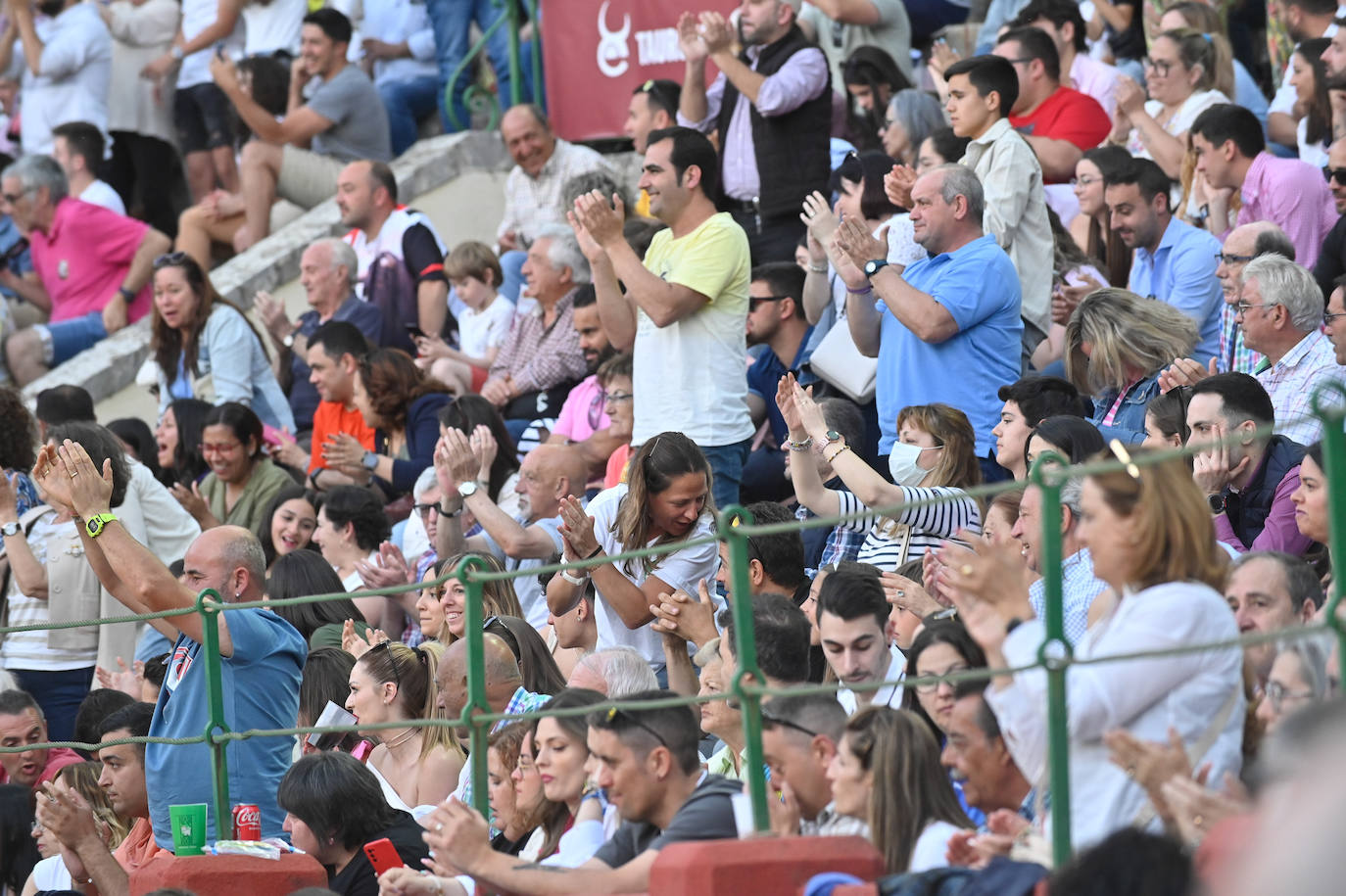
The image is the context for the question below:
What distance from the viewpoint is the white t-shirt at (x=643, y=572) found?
698 centimetres

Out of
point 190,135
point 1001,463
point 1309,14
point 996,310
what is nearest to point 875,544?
point 1001,463

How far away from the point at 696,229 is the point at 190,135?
7054mm

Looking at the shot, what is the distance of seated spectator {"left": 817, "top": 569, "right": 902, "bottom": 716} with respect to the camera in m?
5.49

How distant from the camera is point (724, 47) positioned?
9.95 meters

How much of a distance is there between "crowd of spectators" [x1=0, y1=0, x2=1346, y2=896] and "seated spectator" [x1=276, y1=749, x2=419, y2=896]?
14mm

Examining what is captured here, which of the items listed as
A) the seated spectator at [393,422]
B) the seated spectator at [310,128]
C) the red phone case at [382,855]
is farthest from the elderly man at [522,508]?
the seated spectator at [310,128]

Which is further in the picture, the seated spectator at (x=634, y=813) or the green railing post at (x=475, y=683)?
the green railing post at (x=475, y=683)

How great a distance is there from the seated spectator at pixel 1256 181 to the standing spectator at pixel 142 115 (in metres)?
7.86

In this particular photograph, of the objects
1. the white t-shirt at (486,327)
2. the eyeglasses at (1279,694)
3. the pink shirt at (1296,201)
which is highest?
the pink shirt at (1296,201)

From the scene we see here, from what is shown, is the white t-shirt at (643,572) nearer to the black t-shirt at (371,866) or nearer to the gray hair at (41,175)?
the black t-shirt at (371,866)

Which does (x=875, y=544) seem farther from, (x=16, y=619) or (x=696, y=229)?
(x=16, y=619)

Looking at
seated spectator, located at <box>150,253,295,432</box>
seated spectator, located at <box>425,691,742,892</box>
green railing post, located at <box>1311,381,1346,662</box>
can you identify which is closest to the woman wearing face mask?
seated spectator, located at <box>425,691,742,892</box>

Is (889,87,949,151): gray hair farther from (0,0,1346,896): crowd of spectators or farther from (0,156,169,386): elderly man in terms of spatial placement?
(0,156,169,386): elderly man

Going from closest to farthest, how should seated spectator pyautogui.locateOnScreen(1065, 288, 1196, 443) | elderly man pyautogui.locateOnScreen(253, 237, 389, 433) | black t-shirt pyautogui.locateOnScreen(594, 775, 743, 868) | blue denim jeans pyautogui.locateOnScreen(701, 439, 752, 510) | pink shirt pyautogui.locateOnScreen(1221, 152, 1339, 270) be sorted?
1. black t-shirt pyautogui.locateOnScreen(594, 775, 743, 868)
2. seated spectator pyautogui.locateOnScreen(1065, 288, 1196, 443)
3. blue denim jeans pyautogui.locateOnScreen(701, 439, 752, 510)
4. pink shirt pyautogui.locateOnScreen(1221, 152, 1339, 270)
5. elderly man pyautogui.locateOnScreen(253, 237, 389, 433)
